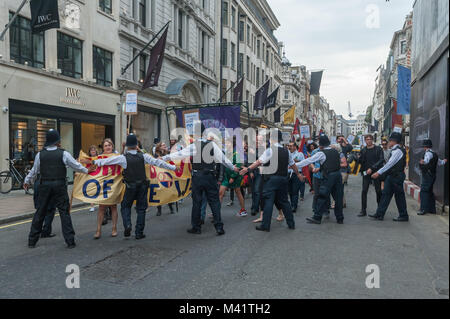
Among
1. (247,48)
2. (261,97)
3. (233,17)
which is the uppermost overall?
(233,17)

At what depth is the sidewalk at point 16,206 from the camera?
8523 millimetres

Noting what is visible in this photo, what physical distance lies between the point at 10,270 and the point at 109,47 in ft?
51.6

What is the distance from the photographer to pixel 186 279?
14.6 ft

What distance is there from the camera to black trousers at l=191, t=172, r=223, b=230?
6922 mm

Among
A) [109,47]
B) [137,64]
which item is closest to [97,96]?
[109,47]

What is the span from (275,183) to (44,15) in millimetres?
10167

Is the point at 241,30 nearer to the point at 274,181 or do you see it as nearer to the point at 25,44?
the point at 25,44

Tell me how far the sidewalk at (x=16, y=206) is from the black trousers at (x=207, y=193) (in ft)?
14.7

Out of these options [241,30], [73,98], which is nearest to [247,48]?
[241,30]

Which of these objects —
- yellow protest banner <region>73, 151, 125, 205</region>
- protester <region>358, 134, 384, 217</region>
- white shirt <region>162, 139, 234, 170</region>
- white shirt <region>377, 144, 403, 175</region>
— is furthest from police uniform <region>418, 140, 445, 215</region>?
yellow protest banner <region>73, 151, 125, 205</region>

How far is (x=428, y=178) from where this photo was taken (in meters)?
9.05

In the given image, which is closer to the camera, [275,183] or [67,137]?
[275,183]

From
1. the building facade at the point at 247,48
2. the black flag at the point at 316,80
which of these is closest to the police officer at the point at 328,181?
the building facade at the point at 247,48
